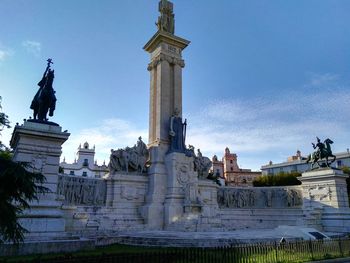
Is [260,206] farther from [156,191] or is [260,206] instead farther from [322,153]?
[156,191]

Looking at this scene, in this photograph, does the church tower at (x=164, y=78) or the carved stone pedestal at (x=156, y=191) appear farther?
the church tower at (x=164, y=78)

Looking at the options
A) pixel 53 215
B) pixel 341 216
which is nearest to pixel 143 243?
pixel 53 215

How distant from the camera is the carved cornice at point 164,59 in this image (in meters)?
25.9

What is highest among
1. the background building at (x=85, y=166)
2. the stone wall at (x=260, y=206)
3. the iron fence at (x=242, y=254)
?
the background building at (x=85, y=166)

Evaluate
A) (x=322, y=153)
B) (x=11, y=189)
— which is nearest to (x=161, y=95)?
(x=322, y=153)

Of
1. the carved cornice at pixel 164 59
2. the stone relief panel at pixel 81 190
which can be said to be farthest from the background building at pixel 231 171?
the stone relief panel at pixel 81 190

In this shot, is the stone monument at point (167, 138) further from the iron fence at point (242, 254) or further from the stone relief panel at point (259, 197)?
the iron fence at point (242, 254)

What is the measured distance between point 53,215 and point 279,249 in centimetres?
811

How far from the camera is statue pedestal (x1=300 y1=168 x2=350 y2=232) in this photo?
2237 cm

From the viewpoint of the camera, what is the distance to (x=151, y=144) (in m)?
24.9

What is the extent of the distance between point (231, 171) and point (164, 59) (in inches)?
2434

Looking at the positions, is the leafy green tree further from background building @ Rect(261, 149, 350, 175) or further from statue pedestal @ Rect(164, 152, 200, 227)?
statue pedestal @ Rect(164, 152, 200, 227)

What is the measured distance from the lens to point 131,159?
22453 mm

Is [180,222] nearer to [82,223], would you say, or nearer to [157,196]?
[157,196]
